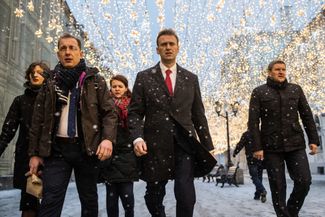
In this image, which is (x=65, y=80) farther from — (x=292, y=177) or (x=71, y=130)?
(x=292, y=177)

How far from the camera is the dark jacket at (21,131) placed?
15.5 feet

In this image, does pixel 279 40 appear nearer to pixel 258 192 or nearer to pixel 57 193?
pixel 258 192

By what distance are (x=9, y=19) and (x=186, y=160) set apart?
1547 centimetres

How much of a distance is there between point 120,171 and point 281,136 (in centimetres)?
203

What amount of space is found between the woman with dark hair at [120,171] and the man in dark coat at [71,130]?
1.64m

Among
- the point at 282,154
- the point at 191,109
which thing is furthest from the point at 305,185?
the point at 191,109

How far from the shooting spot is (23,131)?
4.83 metres

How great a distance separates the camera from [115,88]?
5.48 meters

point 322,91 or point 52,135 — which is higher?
point 322,91

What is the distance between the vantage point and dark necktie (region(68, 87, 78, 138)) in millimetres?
3338

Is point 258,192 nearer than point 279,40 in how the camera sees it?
Yes

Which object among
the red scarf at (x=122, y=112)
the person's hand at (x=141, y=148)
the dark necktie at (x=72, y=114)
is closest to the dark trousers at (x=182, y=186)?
the person's hand at (x=141, y=148)

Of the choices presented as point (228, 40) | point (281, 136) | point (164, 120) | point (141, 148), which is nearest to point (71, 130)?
point (141, 148)

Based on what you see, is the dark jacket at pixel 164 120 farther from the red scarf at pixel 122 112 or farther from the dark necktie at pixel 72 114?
the red scarf at pixel 122 112
